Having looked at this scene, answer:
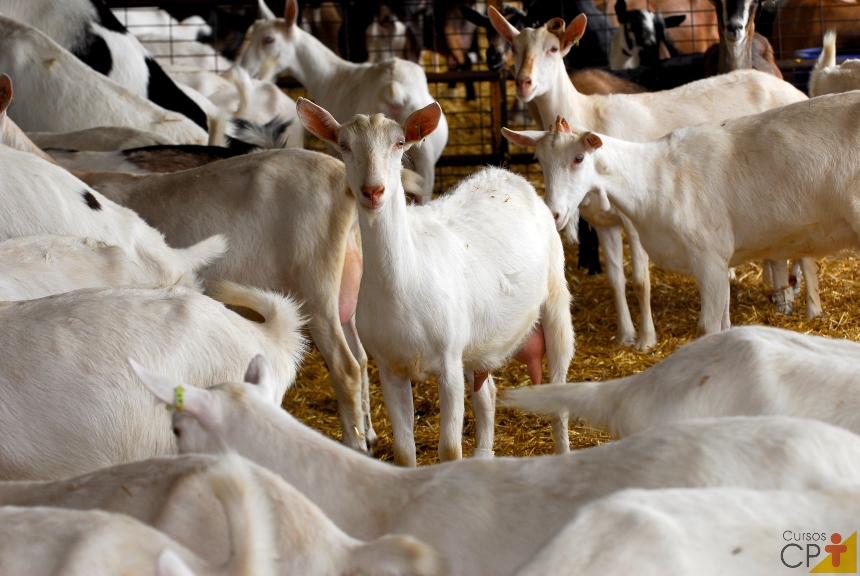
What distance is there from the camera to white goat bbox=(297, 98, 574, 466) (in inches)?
152

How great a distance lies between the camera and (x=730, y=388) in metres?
2.76

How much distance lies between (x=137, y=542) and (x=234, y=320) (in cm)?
158

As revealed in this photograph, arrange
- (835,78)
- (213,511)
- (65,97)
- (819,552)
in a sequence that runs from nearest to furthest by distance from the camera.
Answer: (819,552) < (213,511) < (65,97) < (835,78)

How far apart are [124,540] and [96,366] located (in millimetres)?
1394

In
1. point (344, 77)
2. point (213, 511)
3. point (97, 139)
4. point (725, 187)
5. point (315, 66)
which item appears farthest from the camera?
point (315, 66)

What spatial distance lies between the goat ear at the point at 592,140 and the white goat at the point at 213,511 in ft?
11.9

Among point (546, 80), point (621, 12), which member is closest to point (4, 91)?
point (546, 80)

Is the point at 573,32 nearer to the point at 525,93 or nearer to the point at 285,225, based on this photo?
the point at 525,93

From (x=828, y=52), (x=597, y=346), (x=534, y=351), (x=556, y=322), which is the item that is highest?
(x=828, y=52)

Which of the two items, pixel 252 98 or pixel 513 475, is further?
pixel 252 98

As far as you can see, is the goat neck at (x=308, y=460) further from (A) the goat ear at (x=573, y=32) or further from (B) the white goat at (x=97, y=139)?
(A) the goat ear at (x=573, y=32)

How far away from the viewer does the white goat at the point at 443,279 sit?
387 cm

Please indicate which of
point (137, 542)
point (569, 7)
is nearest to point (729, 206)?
point (137, 542)

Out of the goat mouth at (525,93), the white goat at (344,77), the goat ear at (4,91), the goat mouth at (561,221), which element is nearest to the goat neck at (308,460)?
the goat ear at (4,91)
